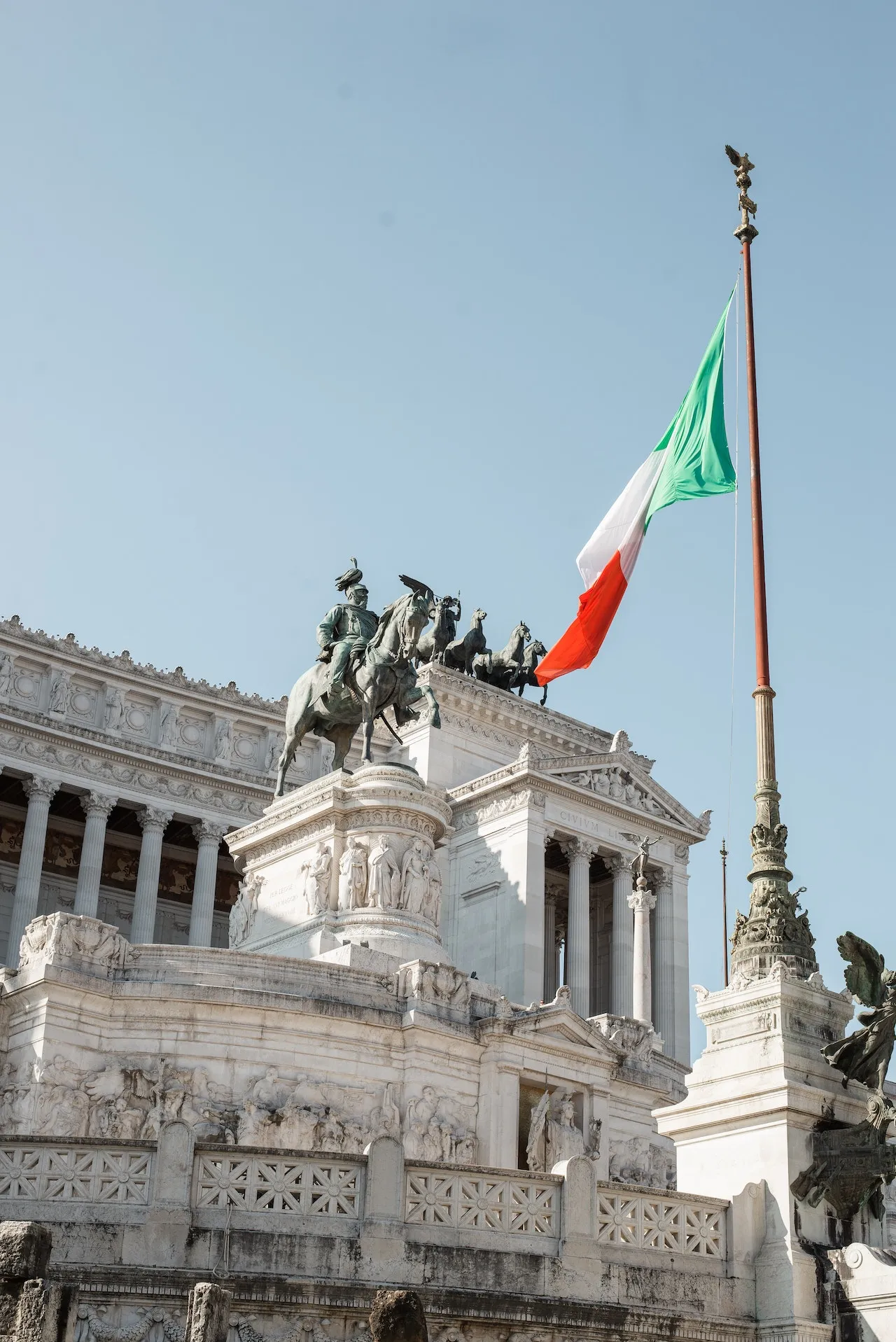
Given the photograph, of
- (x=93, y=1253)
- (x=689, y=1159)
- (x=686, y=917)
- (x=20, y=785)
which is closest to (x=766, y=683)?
(x=689, y=1159)

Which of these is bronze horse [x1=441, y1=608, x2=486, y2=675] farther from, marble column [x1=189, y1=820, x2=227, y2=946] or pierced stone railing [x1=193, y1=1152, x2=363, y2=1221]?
pierced stone railing [x1=193, y1=1152, x2=363, y2=1221]

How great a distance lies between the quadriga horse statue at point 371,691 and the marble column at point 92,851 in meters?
21.2

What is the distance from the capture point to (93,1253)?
12789 mm

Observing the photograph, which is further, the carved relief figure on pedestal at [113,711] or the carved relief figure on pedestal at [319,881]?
the carved relief figure on pedestal at [113,711]

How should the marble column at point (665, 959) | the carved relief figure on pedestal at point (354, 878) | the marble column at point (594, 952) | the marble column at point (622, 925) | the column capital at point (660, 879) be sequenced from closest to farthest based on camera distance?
1. the carved relief figure on pedestal at point (354, 878)
2. the marble column at point (665, 959)
3. the marble column at point (622, 925)
4. the column capital at point (660, 879)
5. the marble column at point (594, 952)

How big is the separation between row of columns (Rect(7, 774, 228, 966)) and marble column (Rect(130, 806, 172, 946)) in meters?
0.02

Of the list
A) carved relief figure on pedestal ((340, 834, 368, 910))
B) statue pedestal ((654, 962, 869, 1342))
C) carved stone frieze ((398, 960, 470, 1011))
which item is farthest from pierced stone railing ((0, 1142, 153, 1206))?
carved relief figure on pedestal ((340, 834, 368, 910))

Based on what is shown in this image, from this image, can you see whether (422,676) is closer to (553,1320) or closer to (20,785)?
(20,785)

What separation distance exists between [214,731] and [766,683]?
49137 mm

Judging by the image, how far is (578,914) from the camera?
56062mm

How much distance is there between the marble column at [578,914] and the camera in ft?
180

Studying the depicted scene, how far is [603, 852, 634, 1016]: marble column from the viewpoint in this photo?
5759 cm

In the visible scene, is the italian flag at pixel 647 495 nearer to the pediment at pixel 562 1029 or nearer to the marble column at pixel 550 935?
the pediment at pixel 562 1029

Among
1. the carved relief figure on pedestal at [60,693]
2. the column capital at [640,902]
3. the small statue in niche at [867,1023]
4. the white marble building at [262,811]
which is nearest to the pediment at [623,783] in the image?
the white marble building at [262,811]
